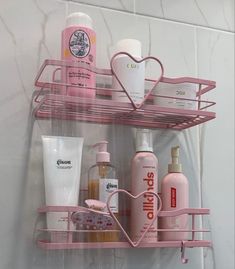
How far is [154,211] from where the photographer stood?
941mm

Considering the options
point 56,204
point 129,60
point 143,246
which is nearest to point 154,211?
point 143,246

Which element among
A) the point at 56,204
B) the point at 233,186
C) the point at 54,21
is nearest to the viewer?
the point at 56,204

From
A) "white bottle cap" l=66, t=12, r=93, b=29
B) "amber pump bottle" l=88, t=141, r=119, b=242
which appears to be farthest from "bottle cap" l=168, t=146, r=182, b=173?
"white bottle cap" l=66, t=12, r=93, b=29

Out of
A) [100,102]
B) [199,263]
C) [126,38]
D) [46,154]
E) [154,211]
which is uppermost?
[126,38]

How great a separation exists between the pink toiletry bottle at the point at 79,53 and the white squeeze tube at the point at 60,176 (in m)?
0.10

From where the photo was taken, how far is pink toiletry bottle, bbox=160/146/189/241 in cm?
97

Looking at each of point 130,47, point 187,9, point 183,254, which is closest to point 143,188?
point 183,254

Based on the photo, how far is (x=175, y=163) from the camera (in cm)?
101

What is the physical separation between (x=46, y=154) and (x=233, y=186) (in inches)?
18.7

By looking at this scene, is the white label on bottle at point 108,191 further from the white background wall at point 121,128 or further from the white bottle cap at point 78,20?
the white bottle cap at point 78,20

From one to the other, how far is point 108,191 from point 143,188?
78 millimetres

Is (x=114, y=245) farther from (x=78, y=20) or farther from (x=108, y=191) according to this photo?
(x=78, y=20)

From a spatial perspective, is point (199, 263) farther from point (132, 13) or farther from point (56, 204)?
point (132, 13)

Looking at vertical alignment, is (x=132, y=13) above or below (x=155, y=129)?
above
